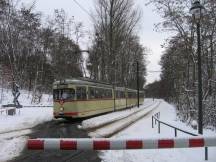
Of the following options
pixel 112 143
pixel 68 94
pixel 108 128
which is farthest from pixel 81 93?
pixel 112 143

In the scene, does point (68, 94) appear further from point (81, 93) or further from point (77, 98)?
point (81, 93)

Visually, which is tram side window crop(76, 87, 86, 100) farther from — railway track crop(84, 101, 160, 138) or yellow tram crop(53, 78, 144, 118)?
railway track crop(84, 101, 160, 138)

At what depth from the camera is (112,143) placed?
759 centimetres

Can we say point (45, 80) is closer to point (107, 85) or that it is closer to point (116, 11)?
point (116, 11)

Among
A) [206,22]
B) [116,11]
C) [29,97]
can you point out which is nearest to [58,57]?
A: [29,97]

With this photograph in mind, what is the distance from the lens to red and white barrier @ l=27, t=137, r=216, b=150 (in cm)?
753

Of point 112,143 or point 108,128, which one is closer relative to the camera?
point 112,143

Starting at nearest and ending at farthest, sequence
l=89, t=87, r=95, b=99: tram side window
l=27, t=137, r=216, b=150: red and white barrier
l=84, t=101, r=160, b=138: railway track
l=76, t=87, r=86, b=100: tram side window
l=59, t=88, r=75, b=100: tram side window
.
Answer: l=27, t=137, r=216, b=150: red and white barrier, l=84, t=101, r=160, b=138: railway track, l=59, t=88, r=75, b=100: tram side window, l=76, t=87, r=86, b=100: tram side window, l=89, t=87, r=95, b=99: tram side window

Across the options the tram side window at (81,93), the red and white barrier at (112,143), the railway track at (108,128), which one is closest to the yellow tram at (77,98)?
the tram side window at (81,93)

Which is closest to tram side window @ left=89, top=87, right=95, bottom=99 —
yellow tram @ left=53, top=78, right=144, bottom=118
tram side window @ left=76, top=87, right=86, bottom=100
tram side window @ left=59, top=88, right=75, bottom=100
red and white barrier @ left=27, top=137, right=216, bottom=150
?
yellow tram @ left=53, top=78, right=144, bottom=118

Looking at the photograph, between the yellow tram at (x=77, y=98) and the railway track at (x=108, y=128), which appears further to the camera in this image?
the yellow tram at (x=77, y=98)

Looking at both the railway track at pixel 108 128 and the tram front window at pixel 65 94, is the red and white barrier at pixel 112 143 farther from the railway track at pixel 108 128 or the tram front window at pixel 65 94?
the tram front window at pixel 65 94

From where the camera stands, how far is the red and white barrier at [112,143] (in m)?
7.53

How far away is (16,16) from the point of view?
4916 cm
